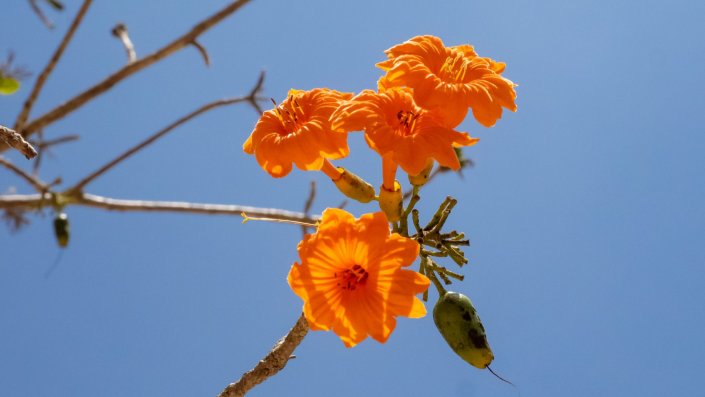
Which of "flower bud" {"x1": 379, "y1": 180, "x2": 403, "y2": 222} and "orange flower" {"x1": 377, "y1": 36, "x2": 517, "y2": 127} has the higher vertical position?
"orange flower" {"x1": 377, "y1": 36, "x2": 517, "y2": 127}

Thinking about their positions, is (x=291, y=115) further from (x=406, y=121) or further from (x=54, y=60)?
(x=54, y=60)

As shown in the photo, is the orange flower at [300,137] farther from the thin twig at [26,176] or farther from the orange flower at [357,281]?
the thin twig at [26,176]

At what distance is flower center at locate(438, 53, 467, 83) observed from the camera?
2.07 metres

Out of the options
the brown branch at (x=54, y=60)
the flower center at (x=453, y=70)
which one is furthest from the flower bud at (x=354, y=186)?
the brown branch at (x=54, y=60)

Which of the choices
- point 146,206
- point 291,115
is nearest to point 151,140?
point 146,206

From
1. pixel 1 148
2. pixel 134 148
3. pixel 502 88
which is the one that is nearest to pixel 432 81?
pixel 502 88

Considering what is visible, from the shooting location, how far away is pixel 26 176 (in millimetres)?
6438

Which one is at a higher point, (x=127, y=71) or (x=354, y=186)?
(x=127, y=71)

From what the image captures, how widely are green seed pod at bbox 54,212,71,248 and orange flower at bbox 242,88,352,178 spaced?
14.5ft

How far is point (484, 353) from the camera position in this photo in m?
1.94

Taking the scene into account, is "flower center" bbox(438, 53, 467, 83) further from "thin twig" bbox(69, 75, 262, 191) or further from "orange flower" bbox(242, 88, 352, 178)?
"thin twig" bbox(69, 75, 262, 191)

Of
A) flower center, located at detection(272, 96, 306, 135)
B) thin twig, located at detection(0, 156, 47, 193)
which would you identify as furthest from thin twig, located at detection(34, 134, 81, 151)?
flower center, located at detection(272, 96, 306, 135)

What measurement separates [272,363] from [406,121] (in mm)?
835

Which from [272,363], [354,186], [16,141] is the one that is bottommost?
[16,141]
